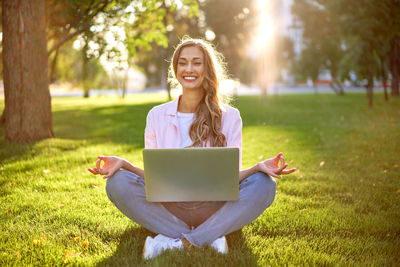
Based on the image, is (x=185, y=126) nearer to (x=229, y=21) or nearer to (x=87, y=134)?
(x=87, y=134)

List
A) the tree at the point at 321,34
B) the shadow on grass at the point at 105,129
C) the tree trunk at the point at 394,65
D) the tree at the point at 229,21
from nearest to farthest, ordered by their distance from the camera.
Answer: the shadow on grass at the point at 105,129 → the tree trunk at the point at 394,65 → the tree at the point at 229,21 → the tree at the point at 321,34

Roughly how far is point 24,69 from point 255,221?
5.62 m

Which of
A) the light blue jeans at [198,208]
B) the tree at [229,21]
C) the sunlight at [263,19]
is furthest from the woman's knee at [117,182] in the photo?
the sunlight at [263,19]

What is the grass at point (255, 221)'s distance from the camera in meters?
2.89

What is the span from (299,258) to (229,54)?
27160 mm

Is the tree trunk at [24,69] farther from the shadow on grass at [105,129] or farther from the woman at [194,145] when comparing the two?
the woman at [194,145]

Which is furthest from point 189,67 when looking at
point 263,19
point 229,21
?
point 263,19

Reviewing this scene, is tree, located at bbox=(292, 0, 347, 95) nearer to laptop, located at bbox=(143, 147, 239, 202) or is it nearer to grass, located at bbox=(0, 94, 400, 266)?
grass, located at bbox=(0, 94, 400, 266)

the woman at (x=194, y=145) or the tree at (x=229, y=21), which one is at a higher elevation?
the tree at (x=229, y=21)

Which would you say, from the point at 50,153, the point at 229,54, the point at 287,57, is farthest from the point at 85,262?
the point at 287,57

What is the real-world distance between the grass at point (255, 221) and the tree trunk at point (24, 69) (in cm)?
43

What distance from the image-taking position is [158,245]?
2.84 metres

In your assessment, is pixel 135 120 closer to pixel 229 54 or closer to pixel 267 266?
pixel 267 266

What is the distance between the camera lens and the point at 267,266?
8.90 feet
